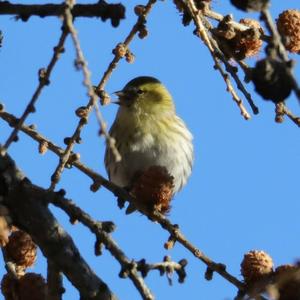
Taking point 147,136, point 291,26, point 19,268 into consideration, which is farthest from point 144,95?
point 19,268

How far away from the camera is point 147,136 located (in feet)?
14.0

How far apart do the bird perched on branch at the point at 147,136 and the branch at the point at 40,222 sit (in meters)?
2.22

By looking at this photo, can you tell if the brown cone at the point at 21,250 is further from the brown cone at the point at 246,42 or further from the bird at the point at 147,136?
the bird at the point at 147,136

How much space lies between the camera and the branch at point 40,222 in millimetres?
1599

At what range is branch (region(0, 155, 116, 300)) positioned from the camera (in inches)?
62.9

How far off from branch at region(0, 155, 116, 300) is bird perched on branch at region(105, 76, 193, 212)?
7.27 feet

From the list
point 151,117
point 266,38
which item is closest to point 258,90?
point 266,38

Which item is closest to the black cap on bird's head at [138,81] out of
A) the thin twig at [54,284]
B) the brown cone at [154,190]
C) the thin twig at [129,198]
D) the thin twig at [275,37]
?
the thin twig at [129,198]

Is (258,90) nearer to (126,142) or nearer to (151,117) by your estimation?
(126,142)

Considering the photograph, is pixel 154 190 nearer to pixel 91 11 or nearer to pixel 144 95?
pixel 91 11

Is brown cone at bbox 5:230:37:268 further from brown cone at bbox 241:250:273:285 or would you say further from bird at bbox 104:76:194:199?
bird at bbox 104:76:194:199

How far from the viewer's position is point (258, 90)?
1291 millimetres

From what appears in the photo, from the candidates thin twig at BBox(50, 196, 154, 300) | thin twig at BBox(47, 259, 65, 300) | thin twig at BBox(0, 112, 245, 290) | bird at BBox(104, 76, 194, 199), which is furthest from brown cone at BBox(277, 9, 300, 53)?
bird at BBox(104, 76, 194, 199)

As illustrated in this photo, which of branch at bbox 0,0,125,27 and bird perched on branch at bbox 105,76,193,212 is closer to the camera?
branch at bbox 0,0,125,27
